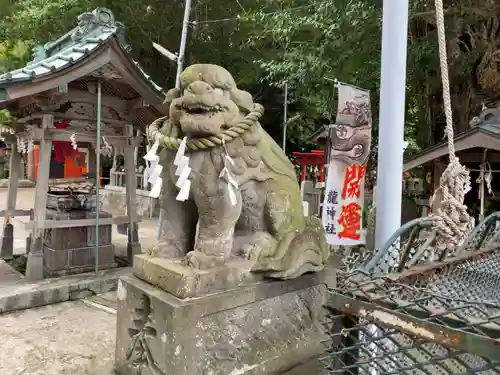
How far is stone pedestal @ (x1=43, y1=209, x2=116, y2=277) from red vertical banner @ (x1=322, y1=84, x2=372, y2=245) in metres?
3.07

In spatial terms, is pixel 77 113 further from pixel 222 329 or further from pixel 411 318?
pixel 411 318

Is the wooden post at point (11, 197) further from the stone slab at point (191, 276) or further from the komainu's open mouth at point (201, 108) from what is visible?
the komainu's open mouth at point (201, 108)

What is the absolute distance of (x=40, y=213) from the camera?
14.9 ft

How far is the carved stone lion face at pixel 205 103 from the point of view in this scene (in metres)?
2.13

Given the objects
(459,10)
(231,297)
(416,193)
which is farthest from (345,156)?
(231,297)

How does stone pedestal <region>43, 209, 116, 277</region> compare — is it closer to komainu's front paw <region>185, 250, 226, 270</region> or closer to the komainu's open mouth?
komainu's front paw <region>185, 250, 226, 270</region>

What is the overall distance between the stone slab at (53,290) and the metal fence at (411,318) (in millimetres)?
3763

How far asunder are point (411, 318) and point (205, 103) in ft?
4.97

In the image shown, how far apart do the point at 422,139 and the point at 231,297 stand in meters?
7.10

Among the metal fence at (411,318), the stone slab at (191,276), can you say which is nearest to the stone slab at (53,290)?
the stone slab at (191,276)

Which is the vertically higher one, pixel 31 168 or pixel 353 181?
pixel 31 168

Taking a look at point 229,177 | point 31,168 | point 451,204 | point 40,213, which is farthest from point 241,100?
point 31,168

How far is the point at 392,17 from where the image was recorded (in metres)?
2.19

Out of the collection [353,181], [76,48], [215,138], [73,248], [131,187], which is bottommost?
[73,248]
